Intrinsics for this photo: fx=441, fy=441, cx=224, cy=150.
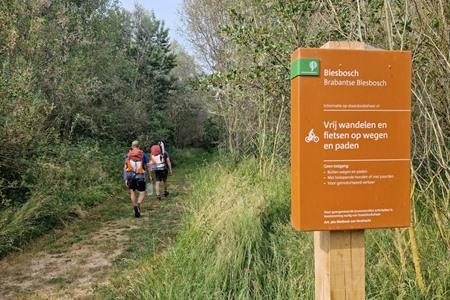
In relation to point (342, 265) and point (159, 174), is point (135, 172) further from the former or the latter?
point (342, 265)

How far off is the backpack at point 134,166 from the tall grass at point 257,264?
4347mm

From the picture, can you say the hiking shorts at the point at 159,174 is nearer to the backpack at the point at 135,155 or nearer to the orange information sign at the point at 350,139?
the backpack at the point at 135,155

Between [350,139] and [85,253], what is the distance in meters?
5.88

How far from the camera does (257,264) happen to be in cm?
437

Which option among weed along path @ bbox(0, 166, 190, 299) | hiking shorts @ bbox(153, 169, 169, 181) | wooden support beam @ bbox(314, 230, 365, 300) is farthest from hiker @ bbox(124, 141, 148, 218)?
wooden support beam @ bbox(314, 230, 365, 300)

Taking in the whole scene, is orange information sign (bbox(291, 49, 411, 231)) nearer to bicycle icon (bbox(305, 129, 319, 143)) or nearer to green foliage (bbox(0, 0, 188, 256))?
bicycle icon (bbox(305, 129, 319, 143))

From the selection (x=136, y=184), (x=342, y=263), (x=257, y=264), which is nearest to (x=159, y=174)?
(x=136, y=184)

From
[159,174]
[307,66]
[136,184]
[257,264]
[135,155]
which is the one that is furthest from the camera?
[159,174]

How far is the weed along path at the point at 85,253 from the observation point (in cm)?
559

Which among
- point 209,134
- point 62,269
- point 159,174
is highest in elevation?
point 209,134

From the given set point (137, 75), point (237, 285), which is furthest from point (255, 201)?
point (137, 75)

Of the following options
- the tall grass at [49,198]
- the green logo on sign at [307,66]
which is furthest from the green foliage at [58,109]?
the green logo on sign at [307,66]

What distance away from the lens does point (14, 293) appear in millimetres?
5453

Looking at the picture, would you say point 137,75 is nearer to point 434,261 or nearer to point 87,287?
point 87,287
